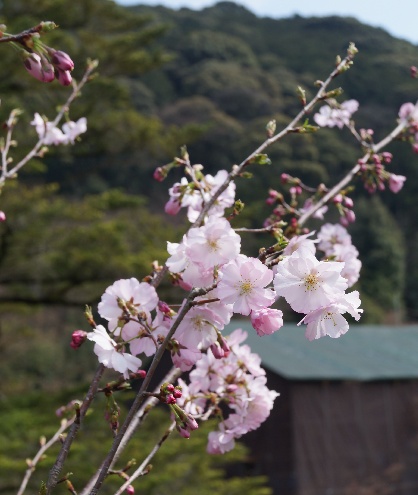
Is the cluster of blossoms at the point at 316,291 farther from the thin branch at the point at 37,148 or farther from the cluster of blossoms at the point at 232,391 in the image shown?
the thin branch at the point at 37,148

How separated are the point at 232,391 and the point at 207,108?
32.5 meters

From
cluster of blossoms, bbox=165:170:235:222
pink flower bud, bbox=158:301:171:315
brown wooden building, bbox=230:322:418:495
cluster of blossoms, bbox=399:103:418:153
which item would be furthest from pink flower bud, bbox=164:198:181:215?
brown wooden building, bbox=230:322:418:495

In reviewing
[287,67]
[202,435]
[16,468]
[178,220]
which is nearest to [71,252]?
[202,435]

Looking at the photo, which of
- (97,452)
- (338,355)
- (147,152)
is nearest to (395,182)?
(97,452)

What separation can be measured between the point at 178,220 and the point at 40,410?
13692 mm

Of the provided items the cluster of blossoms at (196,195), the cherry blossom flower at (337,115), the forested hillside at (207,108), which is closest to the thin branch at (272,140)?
the cluster of blossoms at (196,195)

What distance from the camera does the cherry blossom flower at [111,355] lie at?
1.02 meters

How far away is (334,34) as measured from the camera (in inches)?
1887

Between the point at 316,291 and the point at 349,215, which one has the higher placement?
the point at 316,291

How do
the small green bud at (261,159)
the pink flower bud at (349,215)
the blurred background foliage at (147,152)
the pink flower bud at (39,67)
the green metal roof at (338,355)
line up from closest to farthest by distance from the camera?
the pink flower bud at (39,67) → the small green bud at (261,159) → the pink flower bud at (349,215) → the blurred background foliage at (147,152) → the green metal roof at (338,355)

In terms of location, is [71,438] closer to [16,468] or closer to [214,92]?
[16,468]

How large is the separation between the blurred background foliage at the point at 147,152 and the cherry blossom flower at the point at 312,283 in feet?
15.9

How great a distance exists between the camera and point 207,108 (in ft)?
109

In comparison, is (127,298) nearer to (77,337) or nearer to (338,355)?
(77,337)
